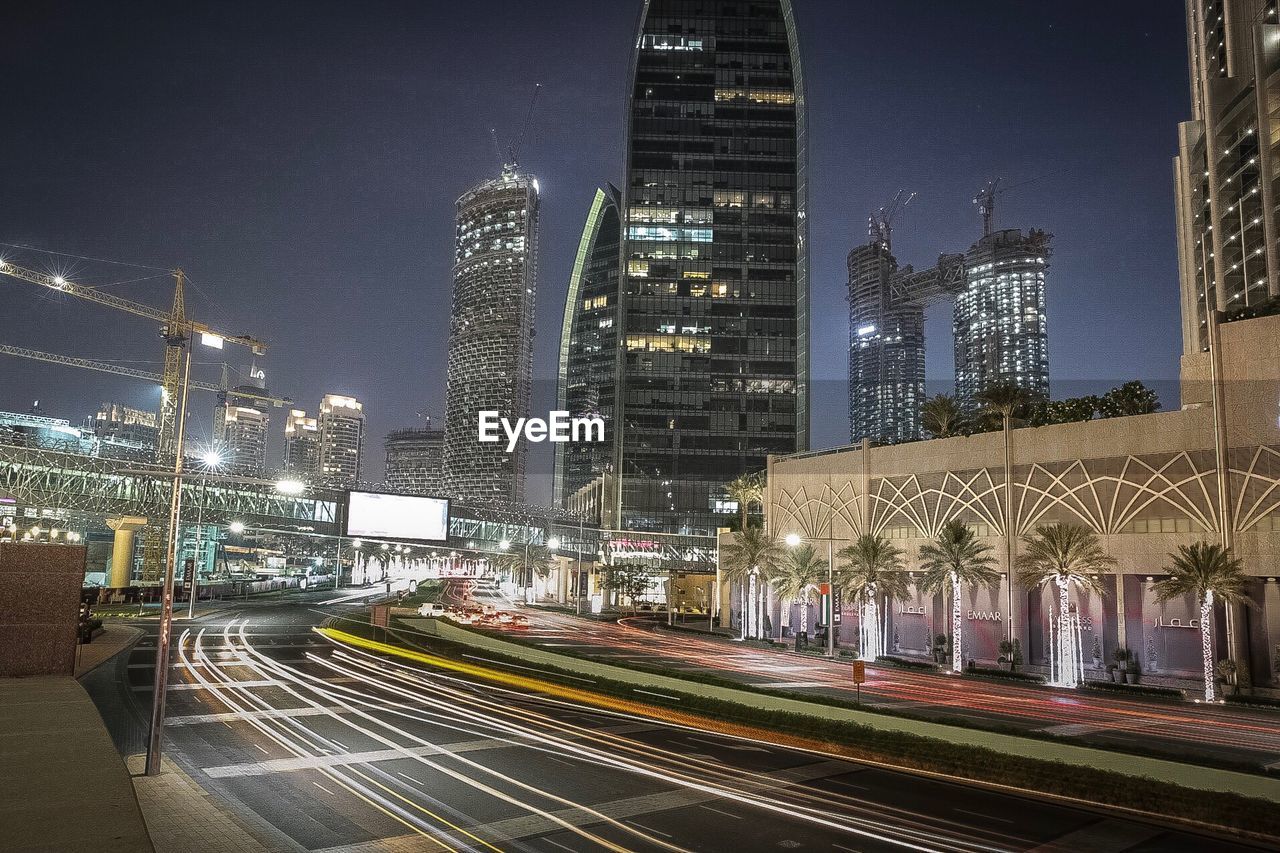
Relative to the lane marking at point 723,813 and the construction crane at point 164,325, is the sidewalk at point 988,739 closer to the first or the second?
the lane marking at point 723,813

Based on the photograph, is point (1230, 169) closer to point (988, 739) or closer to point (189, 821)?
point (988, 739)

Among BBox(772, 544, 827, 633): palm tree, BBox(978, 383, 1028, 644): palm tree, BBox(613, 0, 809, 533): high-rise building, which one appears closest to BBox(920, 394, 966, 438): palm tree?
BBox(978, 383, 1028, 644): palm tree

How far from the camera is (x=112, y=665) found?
1591 inches

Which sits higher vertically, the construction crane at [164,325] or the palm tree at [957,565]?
the construction crane at [164,325]

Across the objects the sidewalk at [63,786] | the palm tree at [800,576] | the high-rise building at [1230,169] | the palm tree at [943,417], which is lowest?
the sidewalk at [63,786]

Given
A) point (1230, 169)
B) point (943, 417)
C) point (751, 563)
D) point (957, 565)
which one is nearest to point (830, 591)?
point (957, 565)

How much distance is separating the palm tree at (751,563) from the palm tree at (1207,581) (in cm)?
3498

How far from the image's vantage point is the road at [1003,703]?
2941cm

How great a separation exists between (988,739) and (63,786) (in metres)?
24.0

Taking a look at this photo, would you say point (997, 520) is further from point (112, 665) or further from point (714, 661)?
point (112, 665)

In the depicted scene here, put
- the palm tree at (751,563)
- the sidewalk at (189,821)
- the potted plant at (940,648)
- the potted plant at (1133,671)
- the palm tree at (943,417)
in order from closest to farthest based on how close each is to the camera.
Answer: the sidewalk at (189,821)
the potted plant at (1133,671)
the potted plant at (940,648)
the palm tree at (943,417)
the palm tree at (751,563)

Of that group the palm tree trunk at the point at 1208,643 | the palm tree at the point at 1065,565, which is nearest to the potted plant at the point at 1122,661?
the palm tree at the point at 1065,565

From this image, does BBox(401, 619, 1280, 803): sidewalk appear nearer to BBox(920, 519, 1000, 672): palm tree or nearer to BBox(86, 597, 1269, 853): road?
BBox(86, 597, 1269, 853): road

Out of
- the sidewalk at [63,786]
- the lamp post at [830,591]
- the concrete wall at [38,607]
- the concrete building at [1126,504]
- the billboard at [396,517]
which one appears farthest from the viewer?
the billboard at [396,517]
